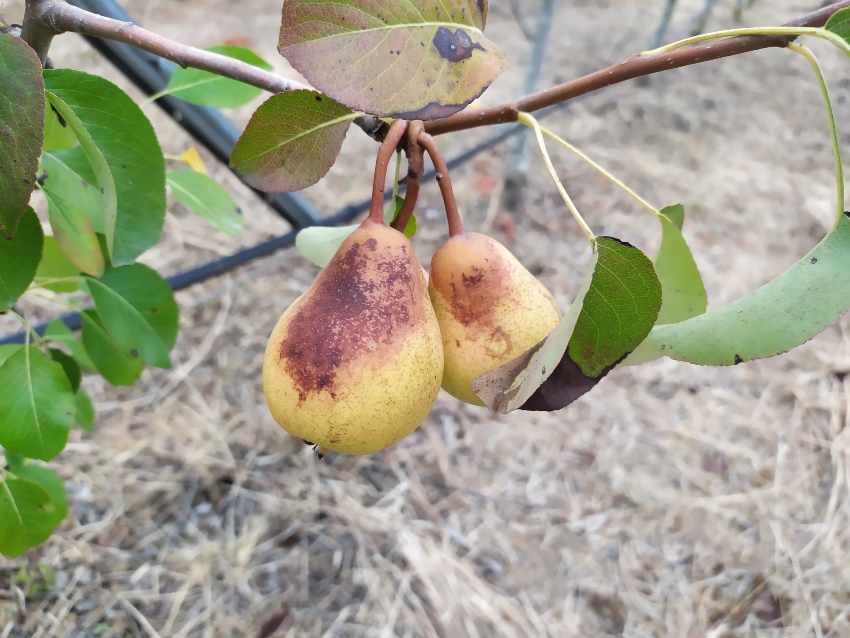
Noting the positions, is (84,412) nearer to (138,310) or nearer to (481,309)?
(138,310)

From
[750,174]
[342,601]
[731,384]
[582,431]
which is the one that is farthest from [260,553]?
[750,174]

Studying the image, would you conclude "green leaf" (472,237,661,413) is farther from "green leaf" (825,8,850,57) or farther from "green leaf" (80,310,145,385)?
"green leaf" (80,310,145,385)

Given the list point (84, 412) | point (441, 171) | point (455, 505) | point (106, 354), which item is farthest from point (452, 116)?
point (455, 505)

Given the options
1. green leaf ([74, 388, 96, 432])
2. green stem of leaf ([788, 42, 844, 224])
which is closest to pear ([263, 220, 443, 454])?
green stem of leaf ([788, 42, 844, 224])

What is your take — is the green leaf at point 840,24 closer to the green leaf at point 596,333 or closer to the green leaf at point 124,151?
the green leaf at point 596,333

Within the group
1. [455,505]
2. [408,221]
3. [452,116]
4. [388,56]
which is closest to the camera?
[388,56]

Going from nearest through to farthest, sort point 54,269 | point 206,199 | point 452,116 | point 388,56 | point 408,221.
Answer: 1. point 388,56
2. point 452,116
3. point 408,221
4. point 54,269
5. point 206,199
